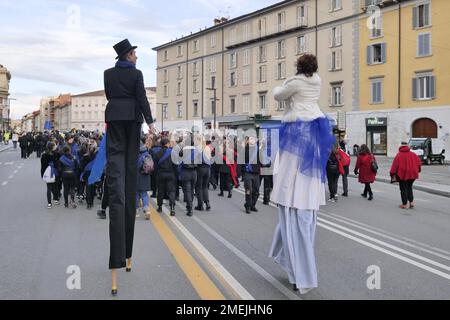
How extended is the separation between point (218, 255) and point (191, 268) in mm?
866

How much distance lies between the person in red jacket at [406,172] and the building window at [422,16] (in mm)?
31789

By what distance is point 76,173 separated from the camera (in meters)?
13.1

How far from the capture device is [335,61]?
1938 inches

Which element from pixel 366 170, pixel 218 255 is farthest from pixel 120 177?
pixel 366 170

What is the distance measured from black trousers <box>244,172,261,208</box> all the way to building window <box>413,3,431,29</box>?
34.6 m

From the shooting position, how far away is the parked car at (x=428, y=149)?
35.9 metres

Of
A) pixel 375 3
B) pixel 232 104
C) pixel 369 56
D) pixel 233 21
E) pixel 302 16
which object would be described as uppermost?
pixel 233 21

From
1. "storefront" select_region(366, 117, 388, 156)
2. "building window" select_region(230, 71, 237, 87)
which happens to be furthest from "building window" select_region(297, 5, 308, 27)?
"storefront" select_region(366, 117, 388, 156)

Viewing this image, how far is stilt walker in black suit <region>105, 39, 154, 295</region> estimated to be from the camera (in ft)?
15.8

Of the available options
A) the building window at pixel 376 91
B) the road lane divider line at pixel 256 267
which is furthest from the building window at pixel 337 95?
the road lane divider line at pixel 256 267

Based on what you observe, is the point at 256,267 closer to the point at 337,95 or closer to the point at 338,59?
the point at 337,95
